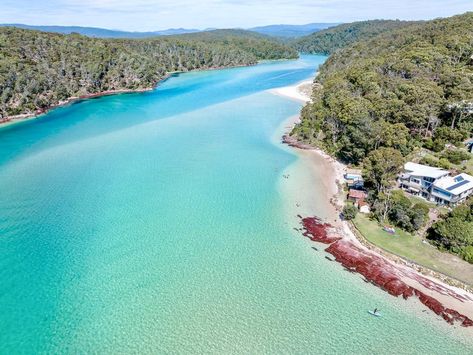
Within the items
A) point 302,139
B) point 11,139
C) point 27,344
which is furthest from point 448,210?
point 11,139

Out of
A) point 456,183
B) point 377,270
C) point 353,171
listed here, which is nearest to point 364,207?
point 377,270

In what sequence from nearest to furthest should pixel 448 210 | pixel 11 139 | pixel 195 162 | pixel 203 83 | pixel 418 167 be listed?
pixel 448 210, pixel 418 167, pixel 195 162, pixel 11 139, pixel 203 83

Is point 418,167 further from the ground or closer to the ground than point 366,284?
further from the ground

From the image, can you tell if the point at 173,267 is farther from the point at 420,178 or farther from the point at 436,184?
the point at 436,184

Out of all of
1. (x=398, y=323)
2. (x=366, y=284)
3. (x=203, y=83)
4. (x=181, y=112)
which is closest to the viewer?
(x=398, y=323)

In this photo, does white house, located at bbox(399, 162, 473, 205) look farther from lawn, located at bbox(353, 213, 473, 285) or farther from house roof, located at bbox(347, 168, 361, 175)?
lawn, located at bbox(353, 213, 473, 285)

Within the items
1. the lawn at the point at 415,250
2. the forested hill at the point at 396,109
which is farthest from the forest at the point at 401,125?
the lawn at the point at 415,250

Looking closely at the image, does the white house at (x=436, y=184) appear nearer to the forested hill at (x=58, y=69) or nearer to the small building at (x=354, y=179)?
the small building at (x=354, y=179)

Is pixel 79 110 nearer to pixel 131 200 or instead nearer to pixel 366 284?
pixel 131 200
